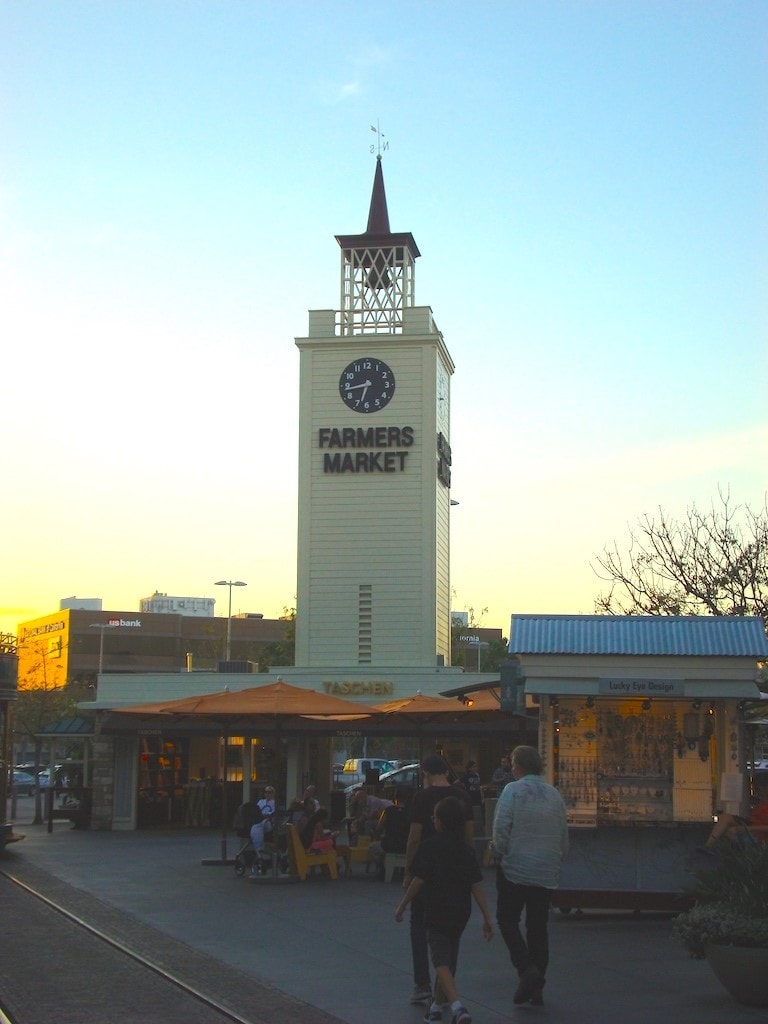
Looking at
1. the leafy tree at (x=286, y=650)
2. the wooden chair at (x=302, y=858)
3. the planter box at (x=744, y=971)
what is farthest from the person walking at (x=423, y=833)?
the leafy tree at (x=286, y=650)

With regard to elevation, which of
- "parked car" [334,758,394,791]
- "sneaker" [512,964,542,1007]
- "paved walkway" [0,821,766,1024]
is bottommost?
"paved walkway" [0,821,766,1024]

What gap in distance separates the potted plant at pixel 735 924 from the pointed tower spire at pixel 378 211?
3987cm

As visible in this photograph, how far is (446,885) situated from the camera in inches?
380

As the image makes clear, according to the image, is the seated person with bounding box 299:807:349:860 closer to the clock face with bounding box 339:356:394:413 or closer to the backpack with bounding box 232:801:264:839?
the backpack with bounding box 232:801:264:839

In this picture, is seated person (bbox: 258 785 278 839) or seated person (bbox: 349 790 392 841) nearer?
seated person (bbox: 258 785 278 839)

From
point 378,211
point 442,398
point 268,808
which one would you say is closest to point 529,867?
point 268,808

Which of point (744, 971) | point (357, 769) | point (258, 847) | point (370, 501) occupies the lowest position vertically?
point (744, 971)

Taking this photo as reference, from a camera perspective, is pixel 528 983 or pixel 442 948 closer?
pixel 442 948

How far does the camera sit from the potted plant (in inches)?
403

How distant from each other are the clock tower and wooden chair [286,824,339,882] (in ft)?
70.9

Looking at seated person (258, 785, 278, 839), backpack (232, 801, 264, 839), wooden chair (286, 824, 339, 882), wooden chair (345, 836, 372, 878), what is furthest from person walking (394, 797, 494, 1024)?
backpack (232, 801, 264, 839)

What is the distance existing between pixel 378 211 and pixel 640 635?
3530cm

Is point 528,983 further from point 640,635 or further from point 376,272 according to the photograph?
point 376,272

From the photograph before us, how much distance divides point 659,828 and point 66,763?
81.2 ft
